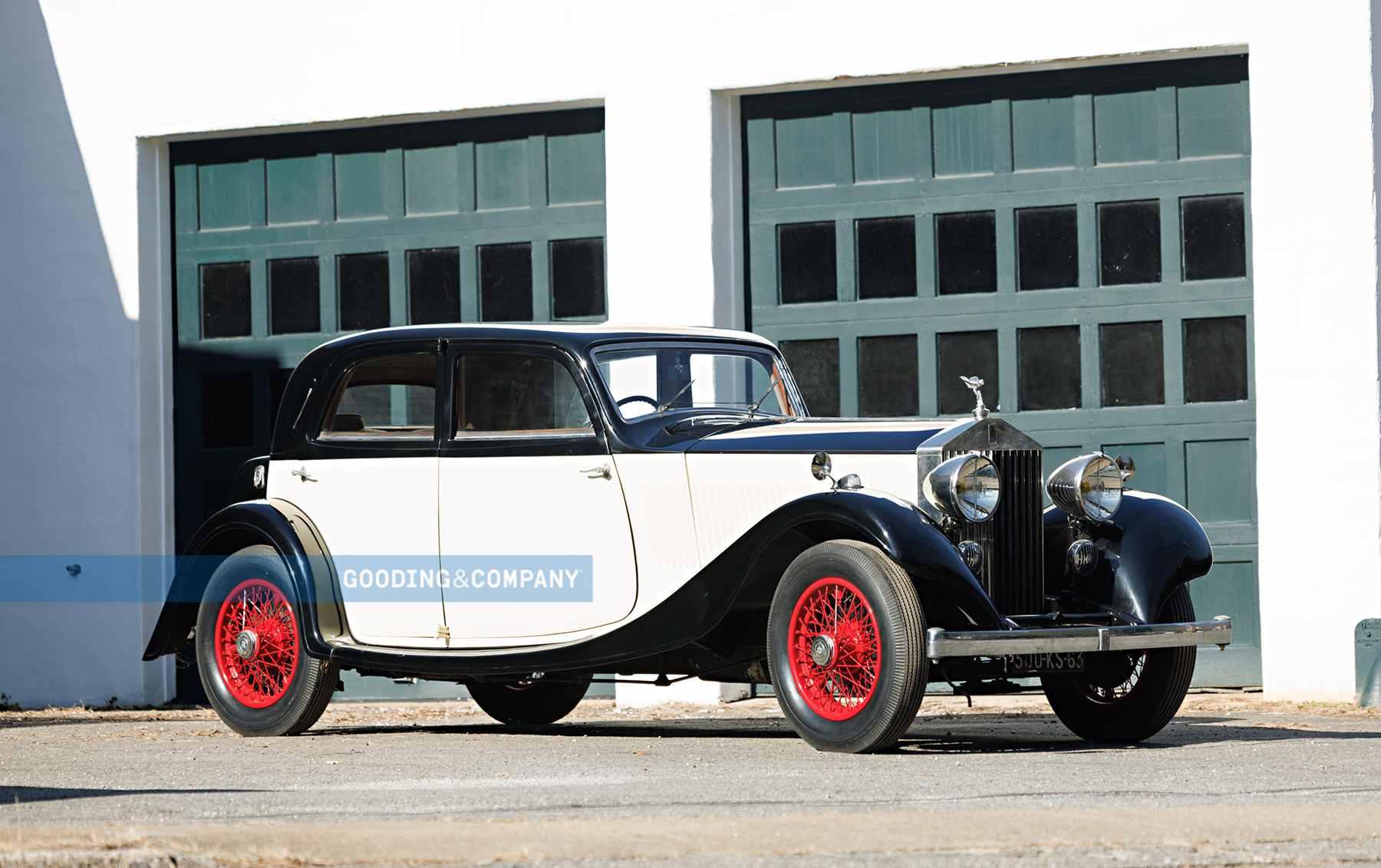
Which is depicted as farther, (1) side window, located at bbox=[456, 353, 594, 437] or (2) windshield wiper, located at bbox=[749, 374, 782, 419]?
(2) windshield wiper, located at bbox=[749, 374, 782, 419]

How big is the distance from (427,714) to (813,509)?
13.9 feet

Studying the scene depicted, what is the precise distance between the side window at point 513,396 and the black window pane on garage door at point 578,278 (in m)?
3.69

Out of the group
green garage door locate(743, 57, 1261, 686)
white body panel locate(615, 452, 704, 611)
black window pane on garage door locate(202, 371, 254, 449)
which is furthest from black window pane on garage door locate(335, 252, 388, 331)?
white body panel locate(615, 452, 704, 611)

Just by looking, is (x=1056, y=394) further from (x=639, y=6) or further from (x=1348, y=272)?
(x=639, y=6)

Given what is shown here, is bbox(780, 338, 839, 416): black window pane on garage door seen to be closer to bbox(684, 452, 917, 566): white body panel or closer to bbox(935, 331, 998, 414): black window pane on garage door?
bbox(935, 331, 998, 414): black window pane on garage door

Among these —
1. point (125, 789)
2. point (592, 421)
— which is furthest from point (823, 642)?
point (125, 789)

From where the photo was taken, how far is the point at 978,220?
36.0 feet

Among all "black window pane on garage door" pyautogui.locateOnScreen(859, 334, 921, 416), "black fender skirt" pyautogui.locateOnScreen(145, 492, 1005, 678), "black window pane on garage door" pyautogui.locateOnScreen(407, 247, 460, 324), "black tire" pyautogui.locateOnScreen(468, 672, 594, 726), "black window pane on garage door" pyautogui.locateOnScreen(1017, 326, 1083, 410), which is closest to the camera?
"black fender skirt" pyautogui.locateOnScreen(145, 492, 1005, 678)

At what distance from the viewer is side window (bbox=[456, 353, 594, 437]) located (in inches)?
307

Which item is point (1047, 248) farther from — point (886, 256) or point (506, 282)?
point (506, 282)

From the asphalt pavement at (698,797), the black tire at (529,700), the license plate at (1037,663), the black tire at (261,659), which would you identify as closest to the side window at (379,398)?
the black tire at (261,659)

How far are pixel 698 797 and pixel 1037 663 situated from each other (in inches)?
78.9

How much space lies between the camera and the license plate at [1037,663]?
6879mm

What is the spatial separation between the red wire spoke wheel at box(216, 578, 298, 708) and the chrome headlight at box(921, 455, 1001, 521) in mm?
2991
